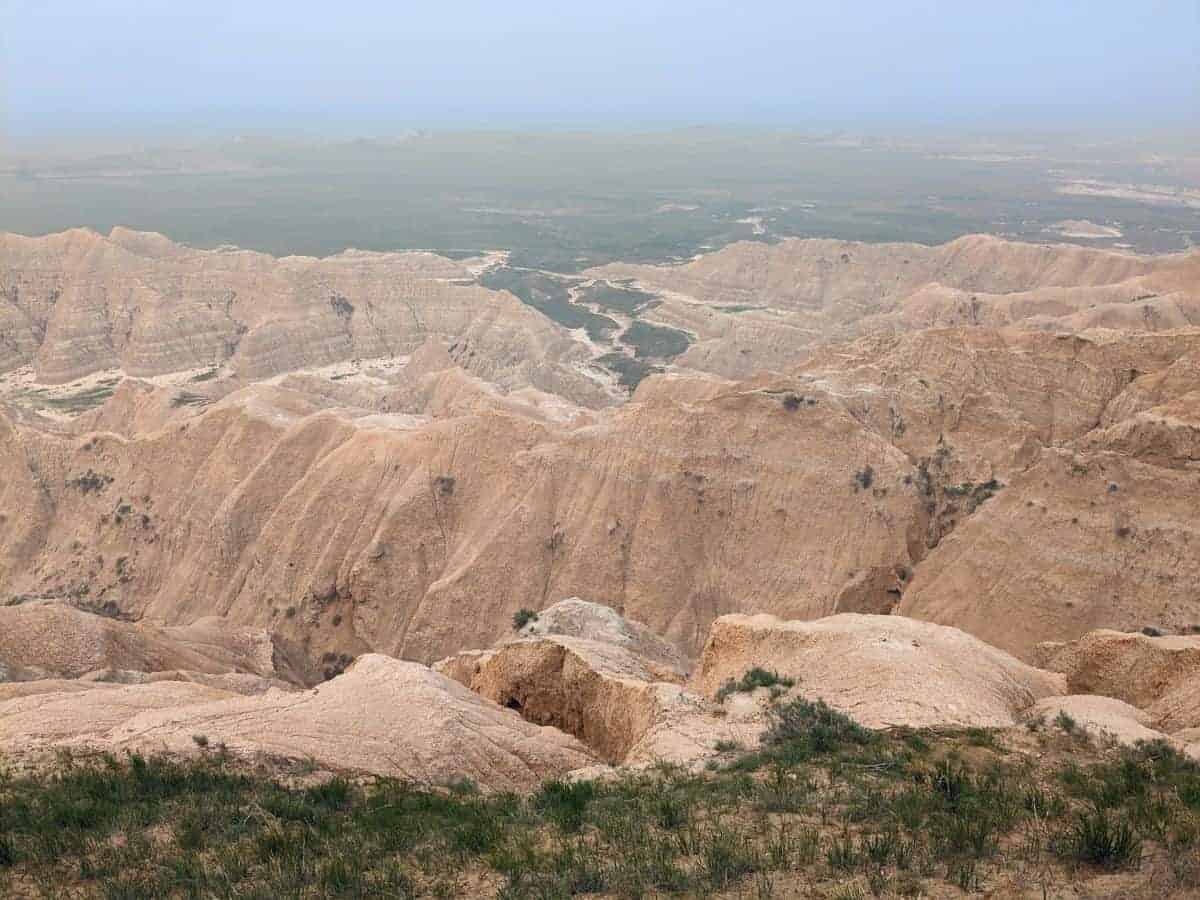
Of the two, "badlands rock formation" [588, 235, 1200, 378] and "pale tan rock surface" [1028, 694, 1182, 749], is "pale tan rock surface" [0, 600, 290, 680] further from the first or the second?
"badlands rock formation" [588, 235, 1200, 378]

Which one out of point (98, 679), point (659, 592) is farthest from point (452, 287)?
point (98, 679)

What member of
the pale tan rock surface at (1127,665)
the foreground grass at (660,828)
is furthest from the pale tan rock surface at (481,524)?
the foreground grass at (660,828)

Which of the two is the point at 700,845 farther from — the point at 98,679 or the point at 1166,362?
the point at 1166,362

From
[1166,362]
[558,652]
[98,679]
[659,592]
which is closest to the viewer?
[558,652]

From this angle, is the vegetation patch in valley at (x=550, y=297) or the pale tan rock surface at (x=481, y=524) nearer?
the pale tan rock surface at (x=481, y=524)

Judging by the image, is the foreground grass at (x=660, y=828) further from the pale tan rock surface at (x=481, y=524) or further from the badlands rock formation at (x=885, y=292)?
the badlands rock formation at (x=885, y=292)

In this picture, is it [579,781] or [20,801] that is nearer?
[20,801]

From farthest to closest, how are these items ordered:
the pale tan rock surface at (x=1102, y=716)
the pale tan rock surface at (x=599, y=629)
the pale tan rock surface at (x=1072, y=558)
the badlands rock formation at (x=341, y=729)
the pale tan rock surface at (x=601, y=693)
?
the pale tan rock surface at (x=1072, y=558)
the pale tan rock surface at (x=599, y=629)
the pale tan rock surface at (x=601, y=693)
the badlands rock formation at (x=341, y=729)
the pale tan rock surface at (x=1102, y=716)

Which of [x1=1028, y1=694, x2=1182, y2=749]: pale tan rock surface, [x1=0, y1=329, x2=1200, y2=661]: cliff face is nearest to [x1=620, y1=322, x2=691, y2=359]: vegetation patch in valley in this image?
[x1=0, y1=329, x2=1200, y2=661]: cliff face
